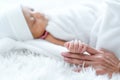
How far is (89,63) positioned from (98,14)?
273mm

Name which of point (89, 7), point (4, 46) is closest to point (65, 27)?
point (89, 7)

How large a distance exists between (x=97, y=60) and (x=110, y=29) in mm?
160

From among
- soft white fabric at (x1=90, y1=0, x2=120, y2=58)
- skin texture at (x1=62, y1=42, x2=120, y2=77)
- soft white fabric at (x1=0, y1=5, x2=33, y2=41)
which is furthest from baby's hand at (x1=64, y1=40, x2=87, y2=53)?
soft white fabric at (x1=0, y1=5, x2=33, y2=41)

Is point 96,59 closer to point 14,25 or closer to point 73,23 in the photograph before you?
point 73,23

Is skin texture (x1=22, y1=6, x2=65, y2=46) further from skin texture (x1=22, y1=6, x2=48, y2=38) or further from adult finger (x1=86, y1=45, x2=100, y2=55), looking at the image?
adult finger (x1=86, y1=45, x2=100, y2=55)

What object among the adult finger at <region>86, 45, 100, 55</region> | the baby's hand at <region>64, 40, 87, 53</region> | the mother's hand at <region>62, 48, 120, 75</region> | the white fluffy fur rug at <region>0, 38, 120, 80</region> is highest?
the baby's hand at <region>64, 40, 87, 53</region>

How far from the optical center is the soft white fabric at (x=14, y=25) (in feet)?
4.15

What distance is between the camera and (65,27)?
51.3 inches

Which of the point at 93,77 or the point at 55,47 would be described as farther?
the point at 55,47

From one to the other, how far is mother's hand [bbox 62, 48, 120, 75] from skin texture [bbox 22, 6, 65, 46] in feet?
0.44

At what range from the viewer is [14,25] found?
127 centimetres

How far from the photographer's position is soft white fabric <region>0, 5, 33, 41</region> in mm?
1264

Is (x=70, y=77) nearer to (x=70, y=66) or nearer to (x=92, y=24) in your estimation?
(x=70, y=66)

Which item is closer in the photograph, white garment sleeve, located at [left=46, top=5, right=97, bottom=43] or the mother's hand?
the mother's hand
